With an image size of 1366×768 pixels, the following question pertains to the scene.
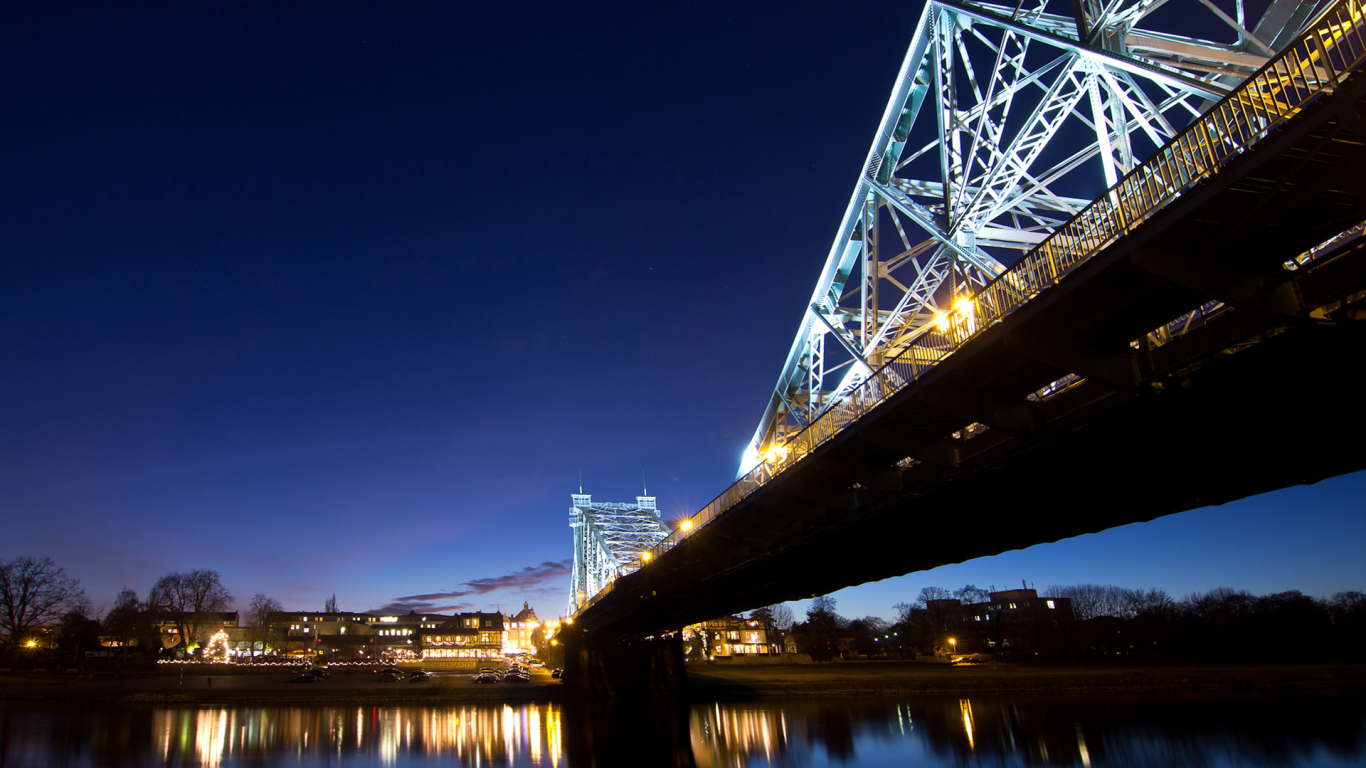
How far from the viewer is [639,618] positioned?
5812 cm

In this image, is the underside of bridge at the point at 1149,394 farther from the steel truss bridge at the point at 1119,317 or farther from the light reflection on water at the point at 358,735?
the light reflection on water at the point at 358,735

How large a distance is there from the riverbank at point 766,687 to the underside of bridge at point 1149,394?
136 feet

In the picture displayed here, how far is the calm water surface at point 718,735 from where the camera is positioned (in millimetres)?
30625

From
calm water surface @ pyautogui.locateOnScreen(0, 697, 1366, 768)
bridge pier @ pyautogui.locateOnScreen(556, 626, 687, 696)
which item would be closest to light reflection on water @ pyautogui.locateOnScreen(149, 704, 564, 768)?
calm water surface @ pyautogui.locateOnScreen(0, 697, 1366, 768)

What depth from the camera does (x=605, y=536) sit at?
444ft

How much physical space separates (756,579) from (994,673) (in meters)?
47.1

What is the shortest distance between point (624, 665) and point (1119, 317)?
59860mm

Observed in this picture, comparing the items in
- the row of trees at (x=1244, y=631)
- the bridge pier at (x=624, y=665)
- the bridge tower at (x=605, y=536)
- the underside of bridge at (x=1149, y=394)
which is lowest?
the row of trees at (x=1244, y=631)

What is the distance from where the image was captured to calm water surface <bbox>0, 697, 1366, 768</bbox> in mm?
30625

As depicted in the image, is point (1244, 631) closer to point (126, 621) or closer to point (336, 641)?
point (126, 621)

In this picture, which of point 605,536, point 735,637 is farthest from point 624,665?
point 735,637

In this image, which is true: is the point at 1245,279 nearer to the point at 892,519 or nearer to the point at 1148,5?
the point at 1148,5

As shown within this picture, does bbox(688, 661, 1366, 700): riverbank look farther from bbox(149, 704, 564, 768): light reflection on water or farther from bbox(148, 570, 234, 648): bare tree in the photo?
bbox(148, 570, 234, 648): bare tree

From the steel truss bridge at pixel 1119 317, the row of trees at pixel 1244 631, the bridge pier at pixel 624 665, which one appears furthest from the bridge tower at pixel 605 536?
the steel truss bridge at pixel 1119 317
